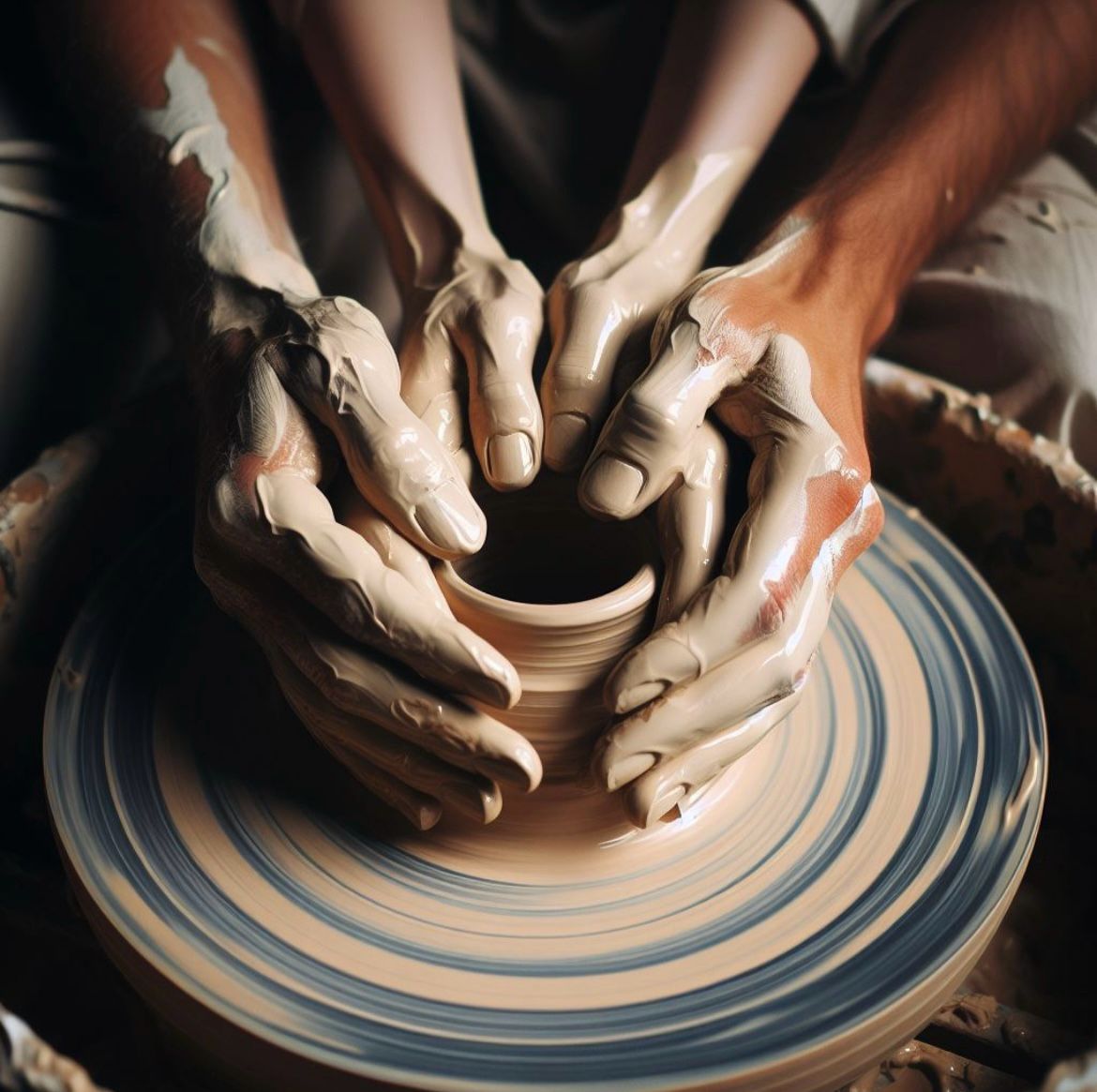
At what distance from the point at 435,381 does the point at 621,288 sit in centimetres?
22

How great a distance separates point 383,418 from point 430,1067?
20.9 inches

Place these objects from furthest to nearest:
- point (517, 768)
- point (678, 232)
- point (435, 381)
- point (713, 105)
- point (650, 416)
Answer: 1. point (713, 105)
2. point (678, 232)
3. point (435, 381)
4. point (650, 416)
5. point (517, 768)

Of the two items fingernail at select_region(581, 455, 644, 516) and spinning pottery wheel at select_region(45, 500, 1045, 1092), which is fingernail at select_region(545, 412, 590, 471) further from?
spinning pottery wheel at select_region(45, 500, 1045, 1092)

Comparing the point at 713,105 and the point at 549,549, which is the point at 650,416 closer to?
the point at 549,549

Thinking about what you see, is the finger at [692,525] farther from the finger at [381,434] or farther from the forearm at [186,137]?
the forearm at [186,137]

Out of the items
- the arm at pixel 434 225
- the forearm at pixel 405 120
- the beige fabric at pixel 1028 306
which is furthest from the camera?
the beige fabric at pixel 1028 306

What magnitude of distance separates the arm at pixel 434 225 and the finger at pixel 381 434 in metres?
0.08

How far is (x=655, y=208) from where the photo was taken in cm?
144

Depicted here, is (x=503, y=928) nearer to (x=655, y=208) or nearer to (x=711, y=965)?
(x=711, y=965)

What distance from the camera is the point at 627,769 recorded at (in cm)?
102

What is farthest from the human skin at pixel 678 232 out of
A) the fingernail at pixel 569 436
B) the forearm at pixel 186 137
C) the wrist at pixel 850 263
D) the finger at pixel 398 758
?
the forearm at pixel 186 137

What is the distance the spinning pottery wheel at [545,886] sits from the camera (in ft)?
3.20

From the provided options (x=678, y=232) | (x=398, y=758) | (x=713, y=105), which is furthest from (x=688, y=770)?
(x=713, y=105)

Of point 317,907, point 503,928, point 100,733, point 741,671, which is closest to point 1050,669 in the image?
point 741,671
